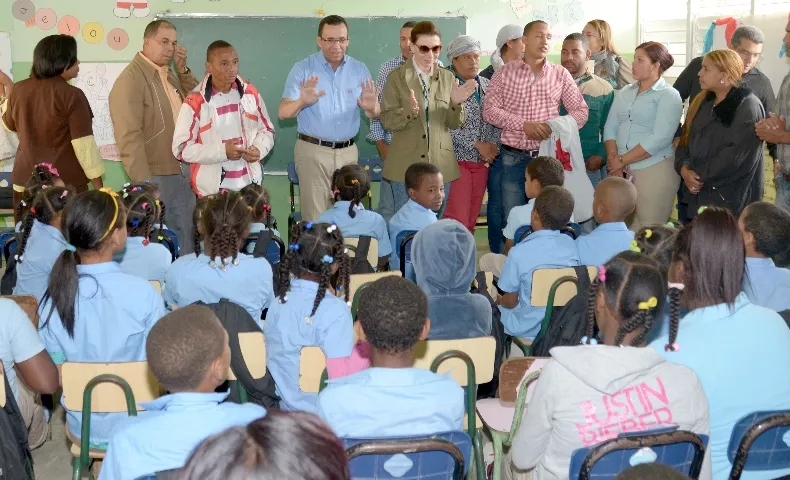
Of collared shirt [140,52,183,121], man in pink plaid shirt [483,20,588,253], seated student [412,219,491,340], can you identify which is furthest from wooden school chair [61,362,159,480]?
man in pink plaid shirt [483,20,588,253]

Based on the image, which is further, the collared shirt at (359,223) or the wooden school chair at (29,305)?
the collared shirt at (359,223)

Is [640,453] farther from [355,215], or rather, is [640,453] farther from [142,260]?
[355,215]

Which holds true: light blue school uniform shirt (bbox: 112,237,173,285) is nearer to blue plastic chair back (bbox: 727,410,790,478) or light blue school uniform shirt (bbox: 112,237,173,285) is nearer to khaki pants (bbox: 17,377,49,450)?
khaki pants (bbox: 17,377,49,450)

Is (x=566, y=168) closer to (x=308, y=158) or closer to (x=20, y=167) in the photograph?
(x=308, y=158)

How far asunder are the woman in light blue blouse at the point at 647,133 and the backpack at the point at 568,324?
2.26 m

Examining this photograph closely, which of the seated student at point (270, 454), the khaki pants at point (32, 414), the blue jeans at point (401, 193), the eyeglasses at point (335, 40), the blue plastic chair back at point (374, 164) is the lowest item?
the khaki pants at point (32, 414)

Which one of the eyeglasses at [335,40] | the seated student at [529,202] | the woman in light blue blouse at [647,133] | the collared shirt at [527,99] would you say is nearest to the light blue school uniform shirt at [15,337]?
the seated student at [529,202]

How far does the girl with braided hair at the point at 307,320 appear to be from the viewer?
2754mm

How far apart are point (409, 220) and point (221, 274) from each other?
5.35 feet

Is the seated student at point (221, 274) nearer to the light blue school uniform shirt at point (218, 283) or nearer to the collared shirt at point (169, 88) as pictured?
the light blue school uniform shirt at point (218, 283)

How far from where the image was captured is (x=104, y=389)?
2408 mm

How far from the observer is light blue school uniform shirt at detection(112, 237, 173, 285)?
12.1 feet

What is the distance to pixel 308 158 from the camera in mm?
5695

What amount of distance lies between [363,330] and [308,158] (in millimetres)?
3578
